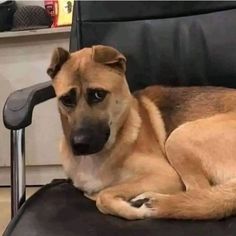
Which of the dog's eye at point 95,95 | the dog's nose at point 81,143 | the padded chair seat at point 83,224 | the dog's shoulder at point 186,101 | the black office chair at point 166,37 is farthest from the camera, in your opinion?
the black office chair at point 166,37

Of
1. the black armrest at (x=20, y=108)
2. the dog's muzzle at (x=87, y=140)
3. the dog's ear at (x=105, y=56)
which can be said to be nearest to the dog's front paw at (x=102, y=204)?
the dog's muzzle at (x=87, y=140)

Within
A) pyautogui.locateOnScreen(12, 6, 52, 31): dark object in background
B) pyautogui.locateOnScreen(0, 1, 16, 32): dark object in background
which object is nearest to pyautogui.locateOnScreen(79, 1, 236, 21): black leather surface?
pyautogui.locateOnScreen(12, 6, 52, 31): dark object in background

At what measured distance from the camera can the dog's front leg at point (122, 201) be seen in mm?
1153

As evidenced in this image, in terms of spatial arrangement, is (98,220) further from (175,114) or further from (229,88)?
(229,88)

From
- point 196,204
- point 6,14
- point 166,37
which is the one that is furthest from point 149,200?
point 6,14

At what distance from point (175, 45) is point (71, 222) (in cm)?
80

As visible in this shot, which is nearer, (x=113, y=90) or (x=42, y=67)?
(x=113, y=90)

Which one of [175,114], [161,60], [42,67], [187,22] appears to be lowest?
[42,67]

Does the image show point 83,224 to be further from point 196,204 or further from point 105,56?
point 105,56

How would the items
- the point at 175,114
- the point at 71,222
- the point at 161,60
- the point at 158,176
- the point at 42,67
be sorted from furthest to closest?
the point at 42,67
the point at 161,60
the point at 175,114
the point at 158,176
the point at 71,222

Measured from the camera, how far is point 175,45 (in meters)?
1.68

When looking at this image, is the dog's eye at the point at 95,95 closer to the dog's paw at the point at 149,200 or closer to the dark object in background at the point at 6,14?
the dog's paw at the point at 149,200

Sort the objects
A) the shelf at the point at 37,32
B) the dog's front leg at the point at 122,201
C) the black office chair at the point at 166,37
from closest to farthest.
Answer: the dog's front leg at the point at 122,201, the black office chair at the point at 166,37, the shelf at the point at 37,32

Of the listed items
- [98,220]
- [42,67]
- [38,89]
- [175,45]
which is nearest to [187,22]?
[175,45]
